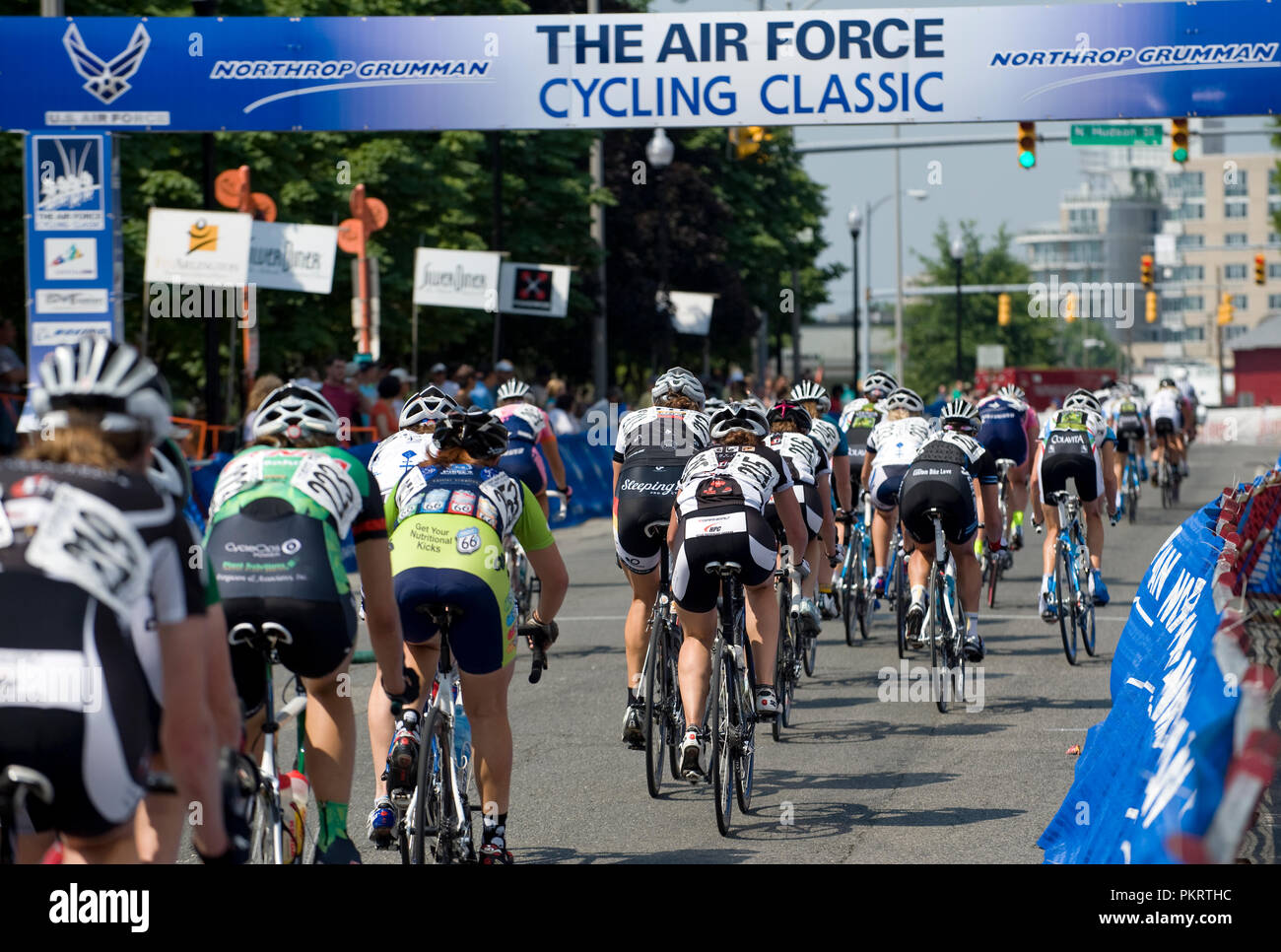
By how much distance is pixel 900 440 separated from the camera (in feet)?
43.4

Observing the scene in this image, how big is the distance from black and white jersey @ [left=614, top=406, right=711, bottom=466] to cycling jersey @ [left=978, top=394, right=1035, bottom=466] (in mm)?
7928

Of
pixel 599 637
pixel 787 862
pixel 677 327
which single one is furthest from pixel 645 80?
pixel 677 327

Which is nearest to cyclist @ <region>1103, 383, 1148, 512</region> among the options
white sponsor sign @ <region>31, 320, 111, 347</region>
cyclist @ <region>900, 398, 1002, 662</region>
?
cyclist @ <region>900, 398, 1002, 662</region>

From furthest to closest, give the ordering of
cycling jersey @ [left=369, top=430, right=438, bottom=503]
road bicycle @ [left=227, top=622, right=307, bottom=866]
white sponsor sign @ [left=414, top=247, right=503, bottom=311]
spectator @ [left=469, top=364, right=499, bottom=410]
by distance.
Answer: white sponsor sign @ [left=414, top=247, right=503, bottom=311] < spectator @ [left=469, top=364, right=499, bottom=410] < cycling jersey @ [left=369, top=430, right=438, bottom=503] < road bicycle @ [left=227, top=622, right=307, bottom=866]

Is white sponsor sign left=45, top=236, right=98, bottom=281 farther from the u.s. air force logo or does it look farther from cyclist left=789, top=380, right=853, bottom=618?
cyclist left=789, top=380, right=853, bottom=618

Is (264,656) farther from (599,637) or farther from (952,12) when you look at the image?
(952,12)

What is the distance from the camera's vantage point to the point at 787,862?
7293 mm

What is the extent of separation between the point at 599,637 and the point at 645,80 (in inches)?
276

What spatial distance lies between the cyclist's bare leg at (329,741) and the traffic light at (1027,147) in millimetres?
18596

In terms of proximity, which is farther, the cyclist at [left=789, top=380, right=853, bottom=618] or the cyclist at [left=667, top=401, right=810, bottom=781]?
the cyclist at [left=789, top=380, right=853, bottom=618]

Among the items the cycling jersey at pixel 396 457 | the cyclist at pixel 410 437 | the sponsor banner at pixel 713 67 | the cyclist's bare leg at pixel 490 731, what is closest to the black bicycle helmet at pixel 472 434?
the cyclist's bare leg at pixel 490 731

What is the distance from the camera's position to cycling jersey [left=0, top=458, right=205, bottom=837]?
3.70 metres

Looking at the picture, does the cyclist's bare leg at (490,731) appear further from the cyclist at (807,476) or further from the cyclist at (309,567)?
the cyclist at (807,476)

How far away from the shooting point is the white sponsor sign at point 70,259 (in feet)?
53.9
